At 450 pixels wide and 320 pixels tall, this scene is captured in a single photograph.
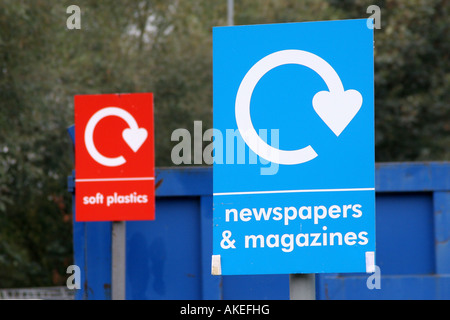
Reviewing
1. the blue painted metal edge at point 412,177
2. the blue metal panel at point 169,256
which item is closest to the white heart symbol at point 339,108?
the blue painted metal edge at point 412,177

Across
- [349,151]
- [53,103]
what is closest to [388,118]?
[53,103]

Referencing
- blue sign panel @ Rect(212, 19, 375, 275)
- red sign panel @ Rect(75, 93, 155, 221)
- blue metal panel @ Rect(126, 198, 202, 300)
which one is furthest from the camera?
blue metal panel @ Rect(126, 198, 202, 300)

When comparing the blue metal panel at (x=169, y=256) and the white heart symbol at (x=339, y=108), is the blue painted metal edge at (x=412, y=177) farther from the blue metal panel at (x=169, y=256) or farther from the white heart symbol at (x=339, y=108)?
the white heart symbol at (x=339, y=108)

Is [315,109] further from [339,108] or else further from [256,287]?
[256,287]

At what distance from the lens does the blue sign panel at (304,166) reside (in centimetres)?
272

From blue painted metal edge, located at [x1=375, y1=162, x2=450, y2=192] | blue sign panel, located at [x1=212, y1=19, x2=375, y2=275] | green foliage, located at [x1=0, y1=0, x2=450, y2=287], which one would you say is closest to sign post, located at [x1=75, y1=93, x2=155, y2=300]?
blue painted metal edge, located at [x1=375, y1=162, x2=450, y2=192]

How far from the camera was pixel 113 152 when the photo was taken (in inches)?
225

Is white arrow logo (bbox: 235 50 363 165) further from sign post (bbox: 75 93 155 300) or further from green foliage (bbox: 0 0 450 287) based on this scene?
green foliage (bbox: 0 0 450 287)

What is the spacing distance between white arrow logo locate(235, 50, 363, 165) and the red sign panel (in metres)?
3.00

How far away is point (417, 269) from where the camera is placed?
227 inches

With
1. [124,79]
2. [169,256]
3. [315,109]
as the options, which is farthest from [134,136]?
[124,79]

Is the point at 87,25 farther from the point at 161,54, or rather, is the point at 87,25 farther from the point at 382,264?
the point at 382,264

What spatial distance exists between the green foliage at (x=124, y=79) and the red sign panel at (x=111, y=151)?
3312mm

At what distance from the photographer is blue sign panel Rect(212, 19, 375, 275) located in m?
2.72
